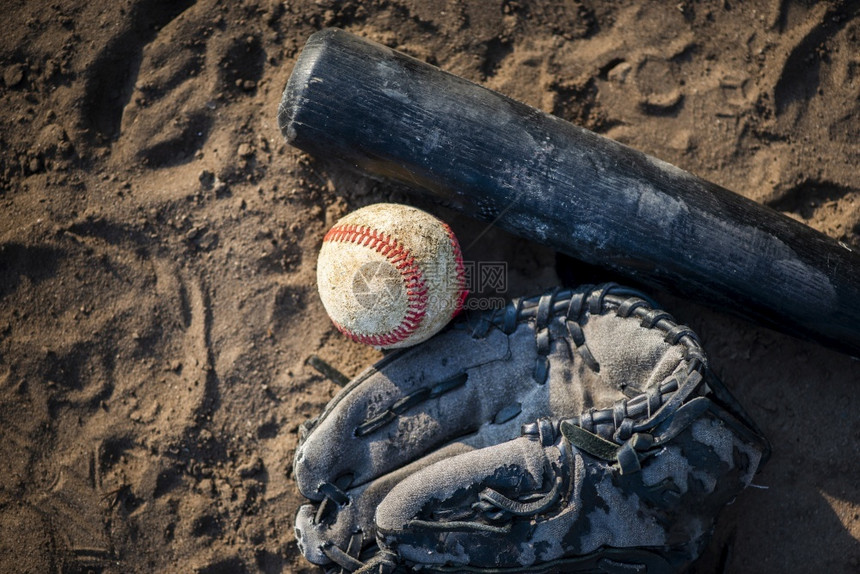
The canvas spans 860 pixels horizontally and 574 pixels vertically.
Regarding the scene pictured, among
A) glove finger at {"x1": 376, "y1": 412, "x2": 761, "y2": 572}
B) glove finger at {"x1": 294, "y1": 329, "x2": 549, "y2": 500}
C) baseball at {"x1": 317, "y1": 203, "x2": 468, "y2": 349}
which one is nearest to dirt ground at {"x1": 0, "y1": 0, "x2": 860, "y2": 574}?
glove finger at {"x1": 294, "y1": 329, "x2": 549, "y2": 500}

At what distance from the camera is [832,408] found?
10.3ft

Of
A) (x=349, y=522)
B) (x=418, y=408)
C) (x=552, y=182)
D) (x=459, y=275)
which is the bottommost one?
(x=349, y=522)

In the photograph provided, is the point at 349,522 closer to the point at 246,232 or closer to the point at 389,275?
the point at 389,275

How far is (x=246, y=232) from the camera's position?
3.14 meters

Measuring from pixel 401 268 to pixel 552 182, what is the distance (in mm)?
796

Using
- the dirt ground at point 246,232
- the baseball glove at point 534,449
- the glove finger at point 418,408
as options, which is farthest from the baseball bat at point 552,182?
the glove finger at point 418,408

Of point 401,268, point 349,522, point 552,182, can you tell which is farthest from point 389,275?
point 349,522

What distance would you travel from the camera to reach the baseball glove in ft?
8.49

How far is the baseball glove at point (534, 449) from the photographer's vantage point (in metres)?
2.59

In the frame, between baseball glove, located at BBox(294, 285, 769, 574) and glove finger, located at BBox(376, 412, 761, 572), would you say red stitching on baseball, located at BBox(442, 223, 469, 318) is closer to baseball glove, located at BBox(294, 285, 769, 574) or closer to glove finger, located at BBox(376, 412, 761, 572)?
baseball glove, located at BBox(294, 285, 769, 574)

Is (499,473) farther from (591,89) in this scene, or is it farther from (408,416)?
(591,89)

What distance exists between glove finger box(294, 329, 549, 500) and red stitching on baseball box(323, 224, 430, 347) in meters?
0.34

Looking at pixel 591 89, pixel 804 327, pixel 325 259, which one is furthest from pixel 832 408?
pixel 325 259

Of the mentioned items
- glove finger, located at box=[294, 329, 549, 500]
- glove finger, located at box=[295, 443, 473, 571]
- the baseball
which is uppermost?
the baseball
